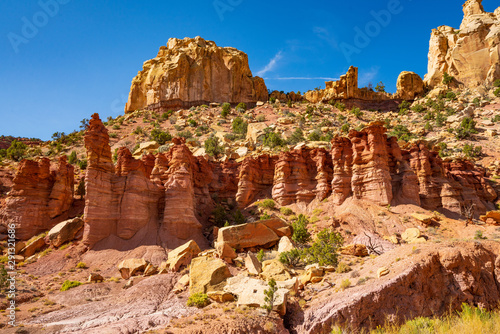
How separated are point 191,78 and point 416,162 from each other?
6130 cm

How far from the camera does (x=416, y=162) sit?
28.6 meters

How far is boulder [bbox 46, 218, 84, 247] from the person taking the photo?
71.4ft

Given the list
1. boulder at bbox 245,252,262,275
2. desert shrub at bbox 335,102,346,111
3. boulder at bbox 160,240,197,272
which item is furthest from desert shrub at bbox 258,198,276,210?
desert shrub at bbox 335,102,346,111

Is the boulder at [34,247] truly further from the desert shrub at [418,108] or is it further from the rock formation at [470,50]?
the rock formation at [470,50]

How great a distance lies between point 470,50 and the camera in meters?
66.6

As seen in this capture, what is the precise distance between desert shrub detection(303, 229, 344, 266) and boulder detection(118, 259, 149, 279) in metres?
10.5

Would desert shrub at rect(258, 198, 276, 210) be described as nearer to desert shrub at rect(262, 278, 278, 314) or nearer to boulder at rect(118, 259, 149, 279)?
boulder at rect(118, 259, 149, 279)

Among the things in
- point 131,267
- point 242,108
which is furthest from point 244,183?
point 242,108

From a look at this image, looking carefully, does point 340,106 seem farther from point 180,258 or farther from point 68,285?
point 68,285

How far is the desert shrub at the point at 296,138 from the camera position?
44.0 m

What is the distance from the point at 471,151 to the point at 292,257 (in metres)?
35.7

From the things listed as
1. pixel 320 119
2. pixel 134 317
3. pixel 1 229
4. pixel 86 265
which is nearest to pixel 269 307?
pixel 134 317

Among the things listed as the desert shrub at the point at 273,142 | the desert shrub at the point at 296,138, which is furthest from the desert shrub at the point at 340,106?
the desert shrub at the point at 273,142

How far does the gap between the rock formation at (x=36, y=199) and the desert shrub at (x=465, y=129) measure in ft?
172
